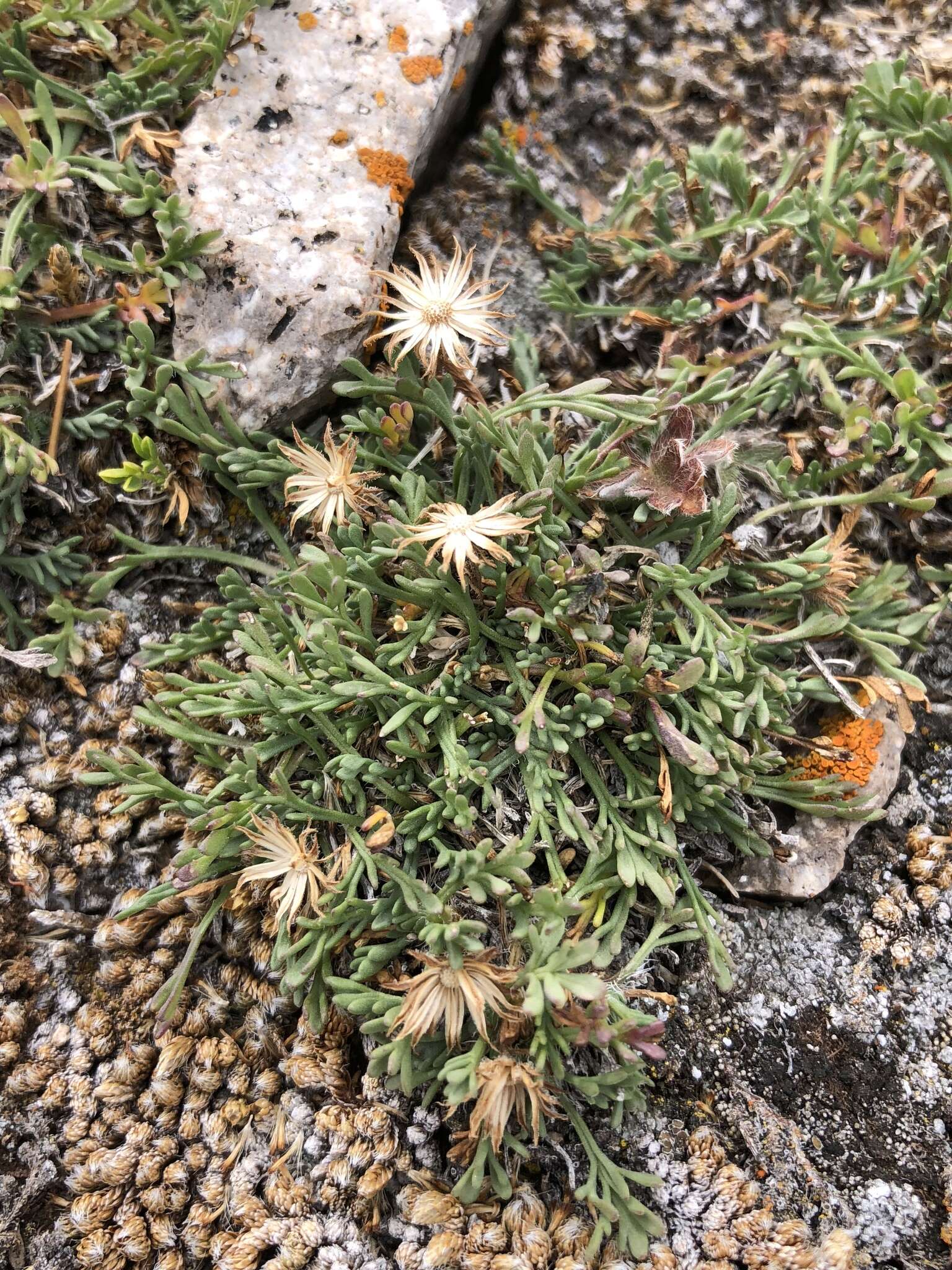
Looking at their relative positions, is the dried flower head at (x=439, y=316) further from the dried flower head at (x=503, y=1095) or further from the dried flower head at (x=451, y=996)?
the dried flower head at (x=503, y=1095)

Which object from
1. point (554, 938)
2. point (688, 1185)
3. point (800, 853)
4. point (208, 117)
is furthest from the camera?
point (208, 117)

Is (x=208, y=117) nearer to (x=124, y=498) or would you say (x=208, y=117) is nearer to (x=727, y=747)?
(x=124, y=498)

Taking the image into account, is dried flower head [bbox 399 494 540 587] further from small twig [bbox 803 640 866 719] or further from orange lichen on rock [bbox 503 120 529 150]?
orange lichen on rock [bbox 503 120 529 150]

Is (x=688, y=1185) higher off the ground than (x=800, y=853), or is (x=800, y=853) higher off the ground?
(x=800, y=853)

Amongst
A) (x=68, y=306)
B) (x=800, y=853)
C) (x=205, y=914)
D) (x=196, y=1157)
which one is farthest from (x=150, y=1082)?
(x=68, y=306)

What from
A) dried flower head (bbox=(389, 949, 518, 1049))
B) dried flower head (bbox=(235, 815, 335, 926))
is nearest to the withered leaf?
dried flower head (bbox=(389, 949, 518, 1049))

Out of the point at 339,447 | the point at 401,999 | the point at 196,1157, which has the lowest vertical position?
the point at 196,1157
